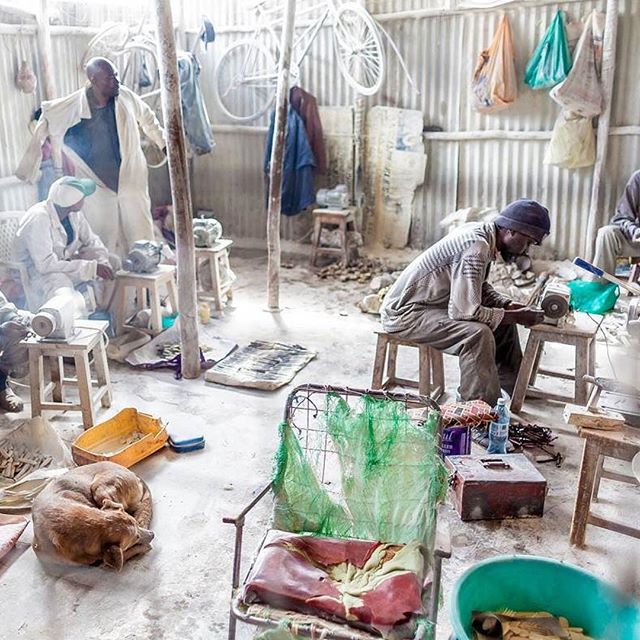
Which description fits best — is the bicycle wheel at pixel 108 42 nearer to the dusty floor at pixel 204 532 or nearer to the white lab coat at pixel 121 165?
the white lab coat at pixel 121 165

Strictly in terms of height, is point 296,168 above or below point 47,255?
above

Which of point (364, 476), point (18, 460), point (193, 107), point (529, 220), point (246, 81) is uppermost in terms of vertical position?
point (246, 81)

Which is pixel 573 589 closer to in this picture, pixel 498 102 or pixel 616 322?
pixel 616 322

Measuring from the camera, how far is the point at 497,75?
25.7 ft

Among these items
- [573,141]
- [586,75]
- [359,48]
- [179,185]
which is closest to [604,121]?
[573,141]

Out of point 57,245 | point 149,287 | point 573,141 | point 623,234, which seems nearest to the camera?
point 57,245

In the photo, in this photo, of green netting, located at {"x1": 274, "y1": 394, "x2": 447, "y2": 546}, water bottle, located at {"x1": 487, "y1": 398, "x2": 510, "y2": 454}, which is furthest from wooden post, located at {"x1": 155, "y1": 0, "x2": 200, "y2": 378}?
green netting, located at {"x1": 274, "y1": 394, "x2": 447, "y2": 546}

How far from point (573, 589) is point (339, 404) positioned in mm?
1078

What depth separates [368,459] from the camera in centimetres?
298

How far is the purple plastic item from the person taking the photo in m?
4.20

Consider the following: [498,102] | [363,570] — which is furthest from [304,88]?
[363,570]

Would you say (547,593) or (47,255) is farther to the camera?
(47,255)

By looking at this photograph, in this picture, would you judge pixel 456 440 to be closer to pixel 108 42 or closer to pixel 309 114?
pixel 309 114

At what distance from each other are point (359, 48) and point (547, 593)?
6994 millimetres
